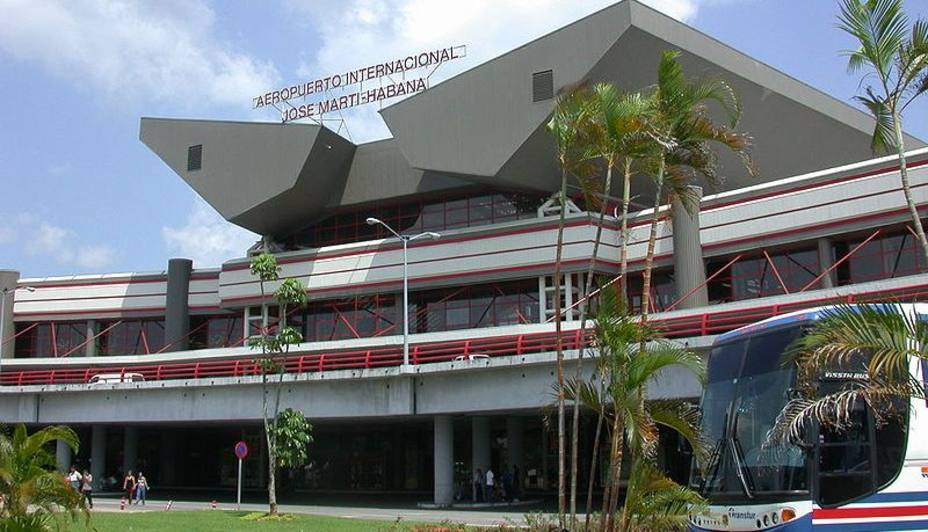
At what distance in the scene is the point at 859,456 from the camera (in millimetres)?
11961

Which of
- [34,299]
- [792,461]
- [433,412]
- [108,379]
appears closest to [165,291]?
[34,299]

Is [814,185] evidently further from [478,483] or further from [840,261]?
[478,483]

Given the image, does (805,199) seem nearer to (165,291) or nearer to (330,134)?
(330,134)

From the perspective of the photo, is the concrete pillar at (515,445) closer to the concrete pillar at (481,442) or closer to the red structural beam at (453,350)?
the concrete pillar at (481,442)

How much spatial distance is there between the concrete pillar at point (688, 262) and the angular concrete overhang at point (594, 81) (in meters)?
5.93

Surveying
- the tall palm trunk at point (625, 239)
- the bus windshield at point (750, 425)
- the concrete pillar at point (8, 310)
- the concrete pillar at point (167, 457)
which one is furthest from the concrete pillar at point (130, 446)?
the bus windshield at point (750, 425)

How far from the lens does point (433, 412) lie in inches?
1437

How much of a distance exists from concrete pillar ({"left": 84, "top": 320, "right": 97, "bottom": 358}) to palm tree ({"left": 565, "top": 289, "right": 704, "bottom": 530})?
164ft

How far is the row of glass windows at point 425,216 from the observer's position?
50.2 m

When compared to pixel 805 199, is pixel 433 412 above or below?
below

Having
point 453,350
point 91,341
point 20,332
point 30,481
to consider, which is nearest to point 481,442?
point 453,350

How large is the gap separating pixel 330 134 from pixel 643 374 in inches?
1580

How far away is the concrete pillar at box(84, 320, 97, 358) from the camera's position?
194ft

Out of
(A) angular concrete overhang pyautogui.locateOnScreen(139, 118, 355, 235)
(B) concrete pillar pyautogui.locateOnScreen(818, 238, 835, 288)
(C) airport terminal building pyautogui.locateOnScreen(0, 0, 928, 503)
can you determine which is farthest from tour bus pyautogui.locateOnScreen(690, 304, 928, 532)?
(A) angular concrete overhang pyautogui.locateOnScreen(139, 118, 355, 235)
